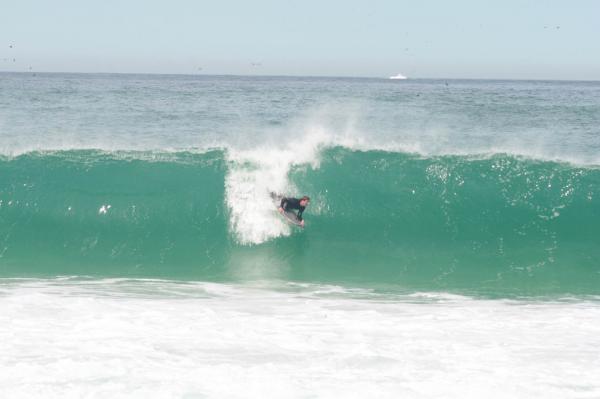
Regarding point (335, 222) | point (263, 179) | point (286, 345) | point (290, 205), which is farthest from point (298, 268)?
point (286, 345)

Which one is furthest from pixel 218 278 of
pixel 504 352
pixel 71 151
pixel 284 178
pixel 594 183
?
pixel 594 183

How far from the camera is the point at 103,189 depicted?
52.2 ft

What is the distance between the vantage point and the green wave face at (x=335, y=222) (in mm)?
12820

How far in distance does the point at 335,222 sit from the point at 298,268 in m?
2.47

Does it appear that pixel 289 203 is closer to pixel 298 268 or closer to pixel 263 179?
pixel 298 268

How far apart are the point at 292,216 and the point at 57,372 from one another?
7.55 m

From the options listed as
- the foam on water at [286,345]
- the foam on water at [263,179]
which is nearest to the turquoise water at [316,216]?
the foam on water at [263,179]

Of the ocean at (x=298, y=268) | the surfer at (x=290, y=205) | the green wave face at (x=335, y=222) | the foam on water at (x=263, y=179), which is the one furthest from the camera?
the foam on water at (x=263, y=179)

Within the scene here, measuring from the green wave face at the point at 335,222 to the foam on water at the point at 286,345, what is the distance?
187cm

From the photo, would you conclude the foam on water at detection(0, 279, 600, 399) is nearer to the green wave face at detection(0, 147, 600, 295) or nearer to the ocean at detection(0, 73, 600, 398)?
the ocean at detection(0, 73, 600, 398)

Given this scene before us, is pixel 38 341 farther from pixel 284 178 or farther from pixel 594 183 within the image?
pixel 594 183

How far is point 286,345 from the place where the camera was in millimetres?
8148

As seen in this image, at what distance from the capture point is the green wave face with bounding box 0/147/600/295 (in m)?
12.8

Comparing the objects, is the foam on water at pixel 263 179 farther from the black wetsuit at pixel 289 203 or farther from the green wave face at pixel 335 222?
the black wetsuit at pixel 289 203
